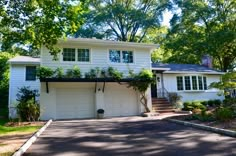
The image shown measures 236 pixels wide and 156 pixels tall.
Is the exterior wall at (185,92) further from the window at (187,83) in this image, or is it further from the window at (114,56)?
the window at (114,56)

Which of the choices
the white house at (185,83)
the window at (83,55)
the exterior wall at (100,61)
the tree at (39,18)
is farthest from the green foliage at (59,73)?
the white house at (185,83)

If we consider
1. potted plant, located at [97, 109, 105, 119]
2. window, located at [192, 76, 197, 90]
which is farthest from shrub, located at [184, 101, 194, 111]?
potted plant, located at [97, 109, 105, 119]

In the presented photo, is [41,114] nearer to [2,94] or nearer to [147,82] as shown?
[147,82]

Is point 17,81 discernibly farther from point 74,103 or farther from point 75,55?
point 75,55

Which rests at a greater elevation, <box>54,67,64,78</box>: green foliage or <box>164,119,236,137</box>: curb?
<box>54,67,64,78</box>: green foliage

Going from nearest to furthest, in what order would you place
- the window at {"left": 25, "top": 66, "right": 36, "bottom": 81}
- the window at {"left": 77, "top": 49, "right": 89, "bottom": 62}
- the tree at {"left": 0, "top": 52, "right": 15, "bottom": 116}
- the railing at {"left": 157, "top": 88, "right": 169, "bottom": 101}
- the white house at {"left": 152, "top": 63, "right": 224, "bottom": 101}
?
the window at {"left": 77, "top": 49, "right": 89, "bottom": 62}
the window at {"left": 25, "top": 66, "right": 36, "bottom": 81}
the railing at {"left": 157, "top": 88, "right": 169, "bottom": 101}
the white house at {"left": 152, "top": 63, "right": 224, "bottom": 101}
the tree at {"left": 0, "top": 52, "right": 15, "bottom": 116}

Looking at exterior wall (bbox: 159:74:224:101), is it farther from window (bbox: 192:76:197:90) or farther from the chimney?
the chimney

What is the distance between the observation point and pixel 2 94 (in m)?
26.8

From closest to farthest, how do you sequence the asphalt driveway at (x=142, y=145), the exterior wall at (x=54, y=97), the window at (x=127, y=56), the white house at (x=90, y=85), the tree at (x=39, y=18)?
the asphalt driveway at (x=142, y=145) < the tree at (x=39, y=18) < the exterior wall at (x=54, y=97) < the white house at (x=90, y=85) < the window at (x=127, y=56)

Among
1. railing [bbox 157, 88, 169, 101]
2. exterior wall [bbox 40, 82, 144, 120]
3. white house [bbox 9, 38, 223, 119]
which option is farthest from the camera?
railing [bbox 157, 88, 169, 101]

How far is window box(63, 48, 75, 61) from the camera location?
59.4ft

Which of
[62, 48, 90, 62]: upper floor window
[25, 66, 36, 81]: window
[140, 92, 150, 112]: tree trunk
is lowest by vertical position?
[140, 92, 150, 112]: tree trunk

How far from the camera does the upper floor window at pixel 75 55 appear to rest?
1814cm

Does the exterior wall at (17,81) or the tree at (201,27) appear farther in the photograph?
the tree at (201,27)
